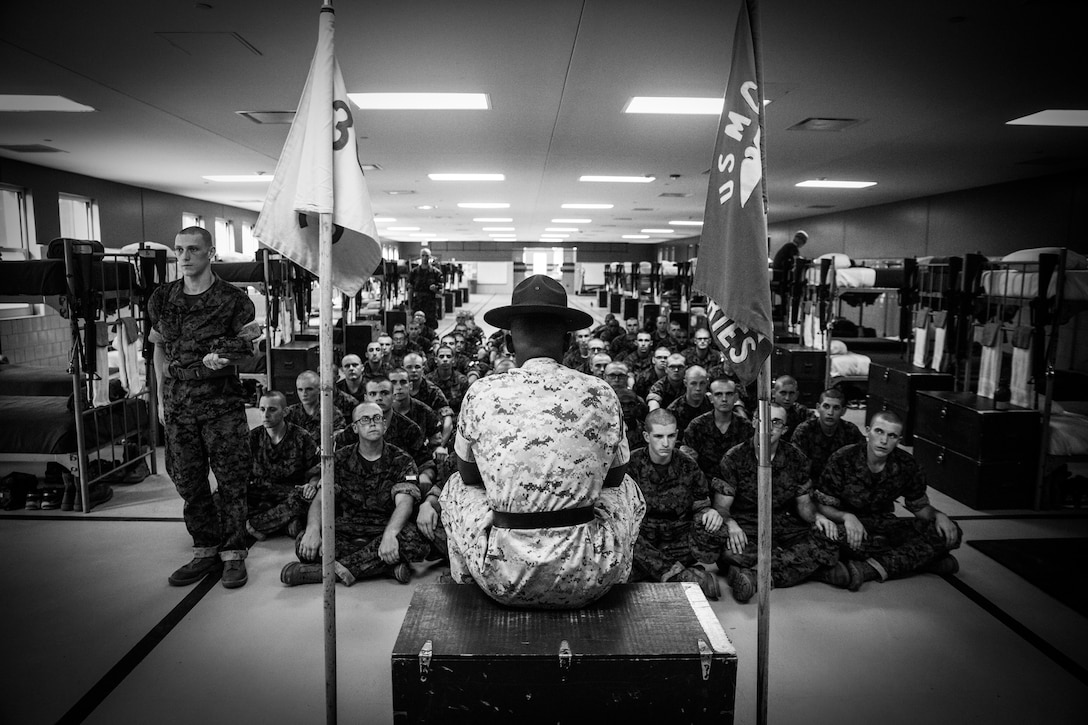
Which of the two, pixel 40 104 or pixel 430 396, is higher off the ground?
pixel 40 104

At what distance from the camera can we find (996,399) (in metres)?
6.41

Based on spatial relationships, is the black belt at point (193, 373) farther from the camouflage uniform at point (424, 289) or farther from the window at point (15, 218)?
the camouflage uniform at point (424, 289)

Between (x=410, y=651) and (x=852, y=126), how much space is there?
6544mm

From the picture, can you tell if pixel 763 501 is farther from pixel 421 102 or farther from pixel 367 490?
pixel 421 102

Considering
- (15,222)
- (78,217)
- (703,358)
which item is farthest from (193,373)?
(78,217)

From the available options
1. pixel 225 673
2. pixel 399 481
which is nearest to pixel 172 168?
pixel 399 481

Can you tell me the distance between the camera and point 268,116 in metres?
6.45

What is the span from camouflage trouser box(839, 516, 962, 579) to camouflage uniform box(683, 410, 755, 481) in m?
1.09

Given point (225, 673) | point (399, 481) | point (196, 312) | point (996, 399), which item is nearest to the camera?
point (225, 673)

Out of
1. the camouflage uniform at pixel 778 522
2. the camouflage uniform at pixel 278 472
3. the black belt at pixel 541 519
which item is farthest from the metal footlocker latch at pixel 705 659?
the camouflage uniform at pixel 278 472

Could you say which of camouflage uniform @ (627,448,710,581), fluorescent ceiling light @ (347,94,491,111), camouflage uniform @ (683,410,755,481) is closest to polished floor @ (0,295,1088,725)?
camouflage uniform @ (627,448,710,581)

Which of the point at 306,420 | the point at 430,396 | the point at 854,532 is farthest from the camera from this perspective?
the point at 430,396

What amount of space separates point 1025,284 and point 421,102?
18.9ft

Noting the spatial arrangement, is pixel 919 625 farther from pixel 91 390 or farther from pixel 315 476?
pixel 91 390
